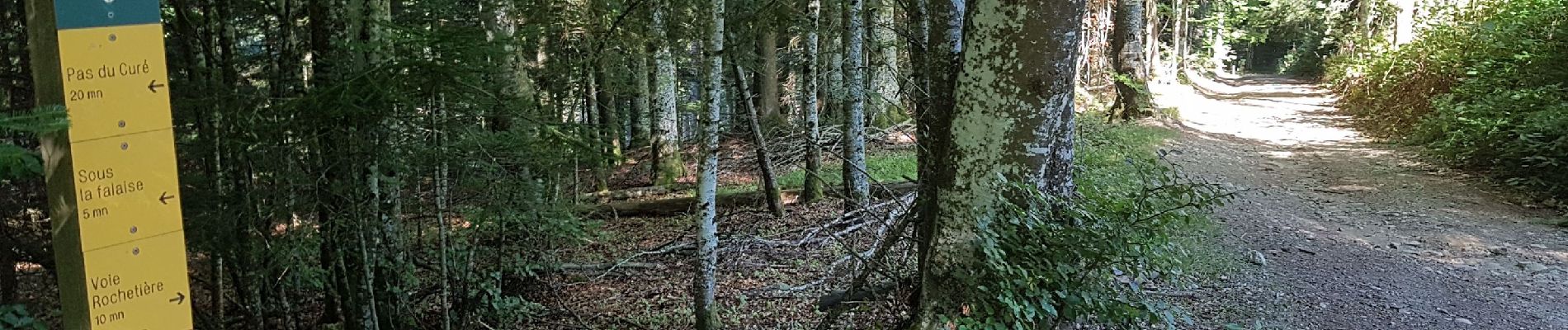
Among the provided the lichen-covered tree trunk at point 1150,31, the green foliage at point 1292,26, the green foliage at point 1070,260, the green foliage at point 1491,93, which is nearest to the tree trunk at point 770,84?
the lichen-covered tree trunk at point 1150,31

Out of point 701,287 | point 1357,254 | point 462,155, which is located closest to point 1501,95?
point 1357,254

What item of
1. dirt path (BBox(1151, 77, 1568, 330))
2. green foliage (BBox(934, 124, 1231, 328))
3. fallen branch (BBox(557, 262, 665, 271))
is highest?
green foliage (BBox(934, 124, 1231, 328))

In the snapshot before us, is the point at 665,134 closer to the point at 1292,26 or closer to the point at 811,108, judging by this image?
the point at 811,108

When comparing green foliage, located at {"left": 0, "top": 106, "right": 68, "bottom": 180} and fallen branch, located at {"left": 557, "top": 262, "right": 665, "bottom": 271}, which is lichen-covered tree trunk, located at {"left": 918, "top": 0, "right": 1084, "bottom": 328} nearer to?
green foliage, located at {"left": 0, "top": 106, "right": 68, "bottom": 180}

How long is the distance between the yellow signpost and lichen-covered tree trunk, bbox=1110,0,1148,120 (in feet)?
54.3

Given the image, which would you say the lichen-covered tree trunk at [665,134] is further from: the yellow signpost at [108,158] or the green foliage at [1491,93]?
the yellow signpost at [108,158]

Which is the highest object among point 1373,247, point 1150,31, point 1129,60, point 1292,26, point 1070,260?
point 1292,26

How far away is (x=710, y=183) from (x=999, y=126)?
2.09 metres

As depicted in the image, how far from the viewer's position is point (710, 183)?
5691mm

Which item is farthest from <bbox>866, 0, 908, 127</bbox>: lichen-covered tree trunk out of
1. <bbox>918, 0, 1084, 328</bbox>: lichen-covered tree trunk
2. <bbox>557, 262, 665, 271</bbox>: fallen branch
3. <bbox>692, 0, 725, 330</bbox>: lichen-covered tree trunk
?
<bbox>918, 0, 1084, 328</bbox>: lichen-covered tree trunk

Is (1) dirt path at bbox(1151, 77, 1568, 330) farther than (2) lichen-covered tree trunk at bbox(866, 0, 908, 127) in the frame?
No

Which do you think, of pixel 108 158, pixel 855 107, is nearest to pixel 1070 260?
pixel 108 158

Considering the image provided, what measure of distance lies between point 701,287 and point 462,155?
68.9 inches

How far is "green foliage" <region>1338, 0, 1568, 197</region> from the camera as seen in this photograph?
9.50 meters
